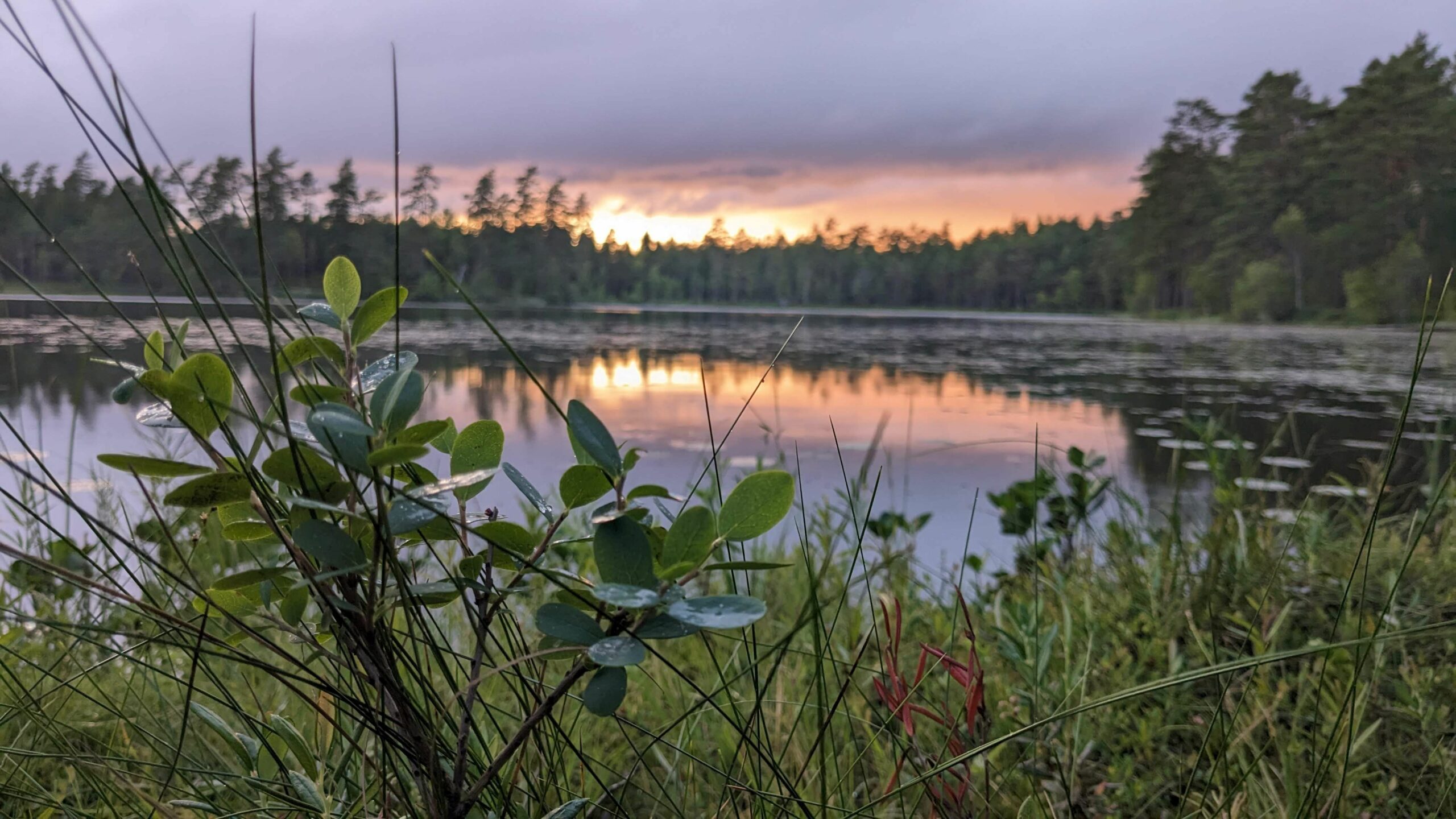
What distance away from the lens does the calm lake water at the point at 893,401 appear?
11.6 ft

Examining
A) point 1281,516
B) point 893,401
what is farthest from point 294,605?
point 893,401

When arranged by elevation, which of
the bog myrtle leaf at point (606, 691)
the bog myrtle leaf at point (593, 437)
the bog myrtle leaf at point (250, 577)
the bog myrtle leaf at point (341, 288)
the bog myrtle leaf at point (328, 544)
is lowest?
the bog myrtle leaf at point (606, 691)

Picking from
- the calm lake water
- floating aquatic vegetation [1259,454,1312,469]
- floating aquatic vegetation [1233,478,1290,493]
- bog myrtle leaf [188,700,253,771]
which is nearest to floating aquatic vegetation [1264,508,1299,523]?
floating aquatic vegetation [1233,478,1290,493]

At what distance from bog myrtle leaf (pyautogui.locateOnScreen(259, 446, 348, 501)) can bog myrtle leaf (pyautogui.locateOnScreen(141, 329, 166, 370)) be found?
87mm

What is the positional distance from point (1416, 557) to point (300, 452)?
2.05 m

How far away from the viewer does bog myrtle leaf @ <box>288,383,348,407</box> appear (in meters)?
0.32

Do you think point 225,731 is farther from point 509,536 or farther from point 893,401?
point 893,401

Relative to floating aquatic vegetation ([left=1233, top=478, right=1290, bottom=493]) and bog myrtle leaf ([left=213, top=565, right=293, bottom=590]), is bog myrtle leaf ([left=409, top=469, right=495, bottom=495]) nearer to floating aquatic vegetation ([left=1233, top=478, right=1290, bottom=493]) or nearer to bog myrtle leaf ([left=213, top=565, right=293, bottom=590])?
bog myrtle leaf ([left=213, top=565, right=293, bottom=590])

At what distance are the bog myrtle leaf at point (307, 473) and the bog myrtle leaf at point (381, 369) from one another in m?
0.05

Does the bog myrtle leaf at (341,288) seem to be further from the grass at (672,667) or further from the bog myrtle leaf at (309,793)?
the bog myrtle leaf at (309,793)

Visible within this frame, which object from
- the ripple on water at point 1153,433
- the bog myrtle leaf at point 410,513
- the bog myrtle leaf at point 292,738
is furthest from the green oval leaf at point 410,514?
the ripple on water at point 1153,433

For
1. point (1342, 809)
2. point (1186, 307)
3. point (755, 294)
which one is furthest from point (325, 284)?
point (755, 294)

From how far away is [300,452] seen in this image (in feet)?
1.11

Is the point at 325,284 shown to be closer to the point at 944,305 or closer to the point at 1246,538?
the point at 1246,538
